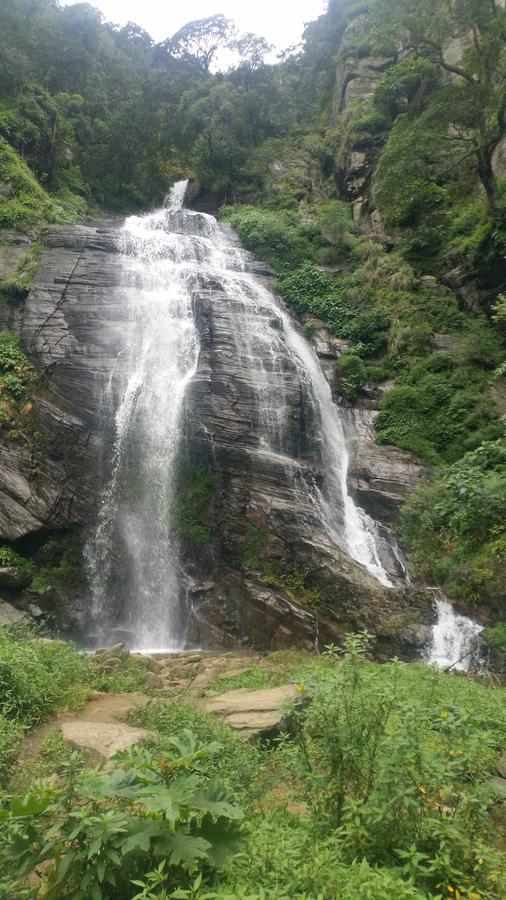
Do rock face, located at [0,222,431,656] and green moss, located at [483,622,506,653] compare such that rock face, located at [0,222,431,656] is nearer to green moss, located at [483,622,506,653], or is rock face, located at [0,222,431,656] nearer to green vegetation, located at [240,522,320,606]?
green vegetation, located at [240,522,320,606]

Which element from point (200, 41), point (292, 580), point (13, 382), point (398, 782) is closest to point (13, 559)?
point (13, 382)

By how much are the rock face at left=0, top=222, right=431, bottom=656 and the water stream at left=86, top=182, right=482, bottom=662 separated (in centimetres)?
32

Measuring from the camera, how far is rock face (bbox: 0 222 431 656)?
10867 mm

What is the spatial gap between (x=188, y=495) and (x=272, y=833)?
424 inches

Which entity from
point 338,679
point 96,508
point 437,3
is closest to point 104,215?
point 437,3

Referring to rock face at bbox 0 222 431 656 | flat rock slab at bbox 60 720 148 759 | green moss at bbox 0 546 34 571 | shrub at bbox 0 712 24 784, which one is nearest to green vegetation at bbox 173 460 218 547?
rock face at bbox 0 222 431 656

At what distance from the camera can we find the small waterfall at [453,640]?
377 inches

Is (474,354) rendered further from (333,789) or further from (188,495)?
(333,789)

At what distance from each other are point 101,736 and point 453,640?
747 cm

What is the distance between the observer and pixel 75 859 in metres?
2.32

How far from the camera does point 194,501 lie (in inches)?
524

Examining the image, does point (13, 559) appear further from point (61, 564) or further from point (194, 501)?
point (194, 501)

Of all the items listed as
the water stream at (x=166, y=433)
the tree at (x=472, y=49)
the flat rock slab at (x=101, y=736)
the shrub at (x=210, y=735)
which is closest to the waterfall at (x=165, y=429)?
the water stream at (x=166, y=433)

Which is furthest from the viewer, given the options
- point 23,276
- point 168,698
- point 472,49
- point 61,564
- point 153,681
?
point 23,276
